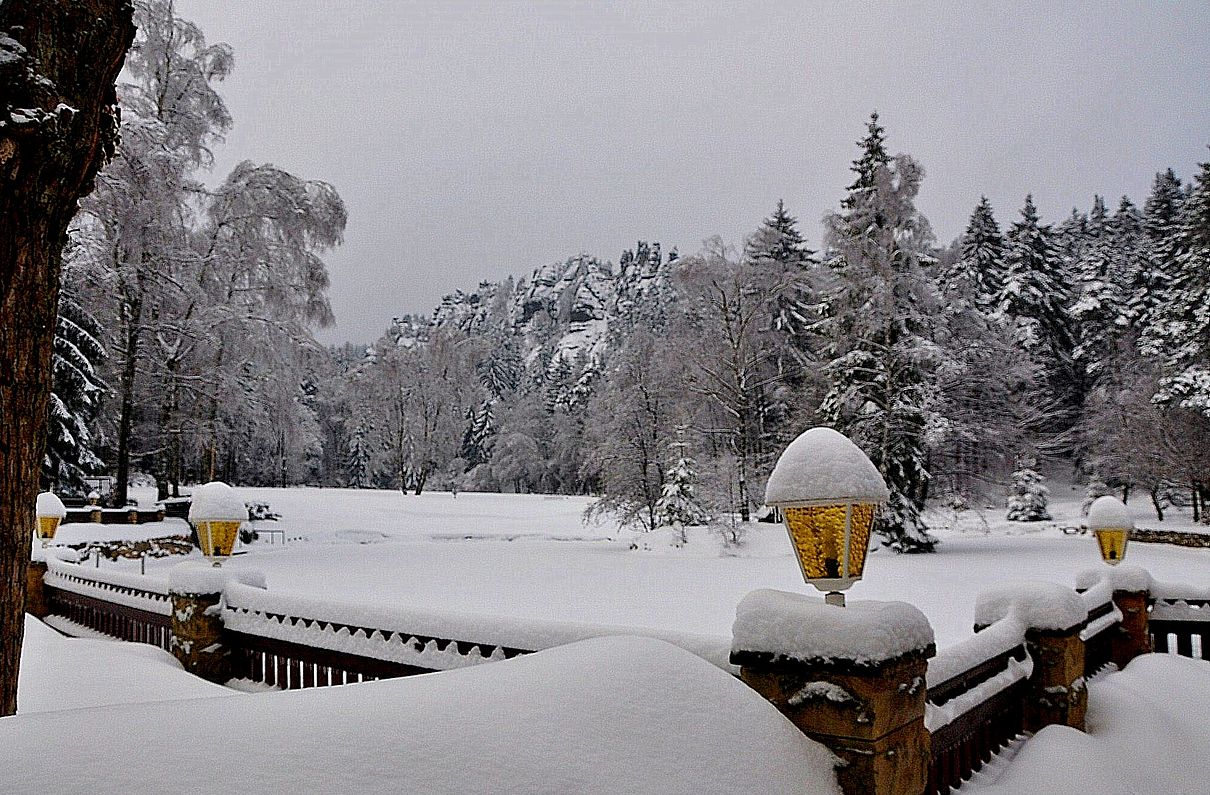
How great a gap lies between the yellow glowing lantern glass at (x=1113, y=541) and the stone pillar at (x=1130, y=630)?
27.0 inches

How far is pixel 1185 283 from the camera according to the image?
28.0 meters

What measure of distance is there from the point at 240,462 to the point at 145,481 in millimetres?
10238

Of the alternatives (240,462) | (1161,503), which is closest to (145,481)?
(240,462)

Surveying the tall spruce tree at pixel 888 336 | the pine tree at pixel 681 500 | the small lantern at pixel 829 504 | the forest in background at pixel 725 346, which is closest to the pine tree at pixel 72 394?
the forest in background at pixel 725 346

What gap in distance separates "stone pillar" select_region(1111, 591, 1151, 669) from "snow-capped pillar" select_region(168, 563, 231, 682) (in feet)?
20.6

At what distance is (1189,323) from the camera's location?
1027 inches

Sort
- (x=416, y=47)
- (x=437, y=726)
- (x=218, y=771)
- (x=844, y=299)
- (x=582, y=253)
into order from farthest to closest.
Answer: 1. (x=582, y=253)
2. (x=844, y=299)
3. (x=416, y=47)
4. (x=437, y=726)
5. (x=218, y=771)

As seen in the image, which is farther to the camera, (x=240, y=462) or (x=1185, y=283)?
(x=240, y=462)

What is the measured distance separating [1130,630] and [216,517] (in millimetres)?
6541

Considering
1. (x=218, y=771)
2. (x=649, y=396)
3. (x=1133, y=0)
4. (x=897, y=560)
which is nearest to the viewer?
(x=218, y=771)

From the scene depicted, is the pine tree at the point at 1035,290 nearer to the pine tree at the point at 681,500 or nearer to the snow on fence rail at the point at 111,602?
the pine tree at the point at 681,500

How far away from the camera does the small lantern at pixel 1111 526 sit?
6309 mm

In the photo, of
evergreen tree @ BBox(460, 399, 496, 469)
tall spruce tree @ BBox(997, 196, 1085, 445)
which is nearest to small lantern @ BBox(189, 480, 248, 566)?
tall spruce tree @ BBox(997, 196, 1085, 445)

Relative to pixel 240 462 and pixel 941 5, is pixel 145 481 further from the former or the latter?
pixel 941 5
